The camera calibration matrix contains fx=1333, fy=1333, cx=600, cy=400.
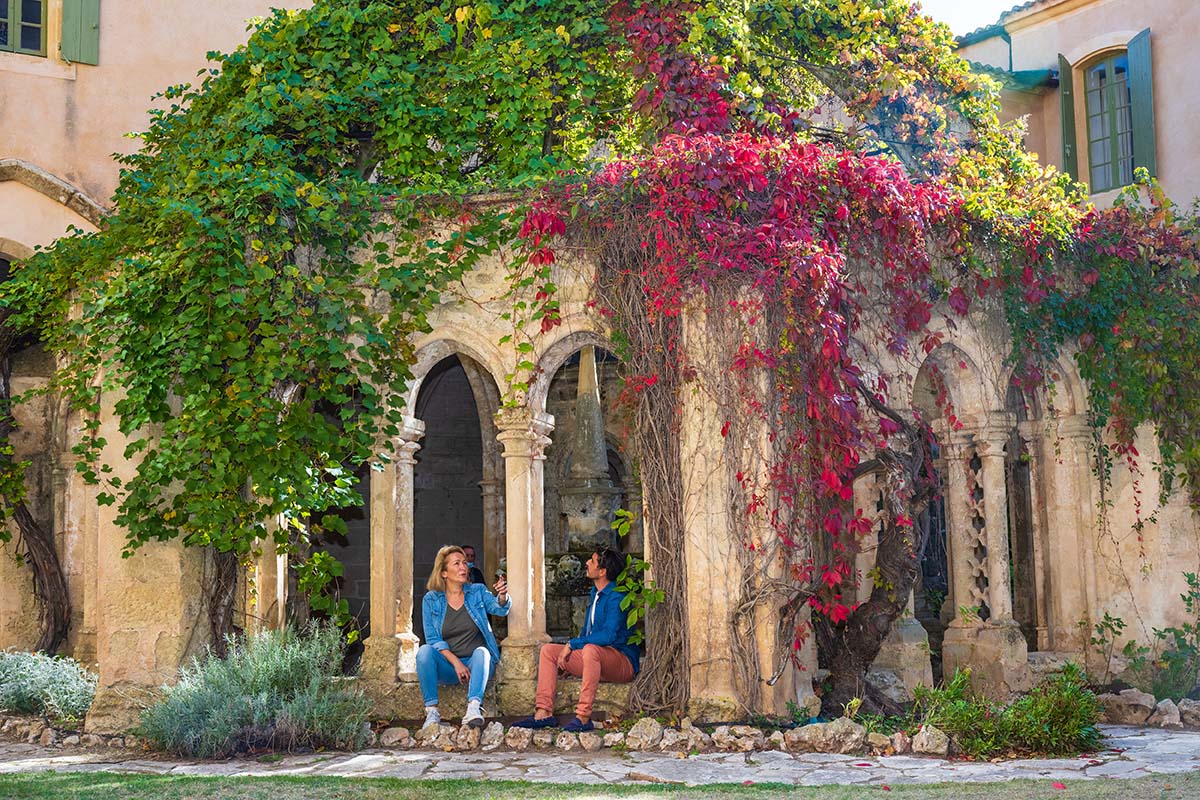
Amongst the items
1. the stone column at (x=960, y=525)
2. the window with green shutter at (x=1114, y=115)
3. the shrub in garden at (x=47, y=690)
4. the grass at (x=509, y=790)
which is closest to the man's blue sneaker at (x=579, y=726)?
the grass at (x=509, y=790)

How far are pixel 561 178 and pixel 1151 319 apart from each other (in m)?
4.18

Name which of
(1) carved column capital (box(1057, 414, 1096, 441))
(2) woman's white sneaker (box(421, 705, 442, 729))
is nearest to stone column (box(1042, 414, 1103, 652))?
(1) carved column capital (box(1057, 414, 1096, 441))

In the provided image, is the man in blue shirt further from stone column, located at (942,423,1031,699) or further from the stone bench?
stone column, located at (942,423,1031,699)

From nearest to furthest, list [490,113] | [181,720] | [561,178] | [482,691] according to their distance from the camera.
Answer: [181,720]
[482,691]
[561,178]
[490,113]

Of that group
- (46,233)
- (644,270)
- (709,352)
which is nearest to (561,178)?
(644,270)

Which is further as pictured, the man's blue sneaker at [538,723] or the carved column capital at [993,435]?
the carved column capital at [993,435]

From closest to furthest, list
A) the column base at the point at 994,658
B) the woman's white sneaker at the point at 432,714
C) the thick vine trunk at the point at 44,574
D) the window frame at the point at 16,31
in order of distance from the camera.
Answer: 1. the woman's white sneaker at the point at 432,714
2. the column base at the point at 994,658
3. the thick vine trunk at the point at 44,574
4. the window frame at the point at 16,31

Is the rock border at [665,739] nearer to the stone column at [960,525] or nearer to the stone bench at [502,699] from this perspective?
the stone bench at [502,699]

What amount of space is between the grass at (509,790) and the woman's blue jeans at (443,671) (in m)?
1.52

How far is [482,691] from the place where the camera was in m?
7.39

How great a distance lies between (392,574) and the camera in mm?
8141

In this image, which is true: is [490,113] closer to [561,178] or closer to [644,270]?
[561,178]

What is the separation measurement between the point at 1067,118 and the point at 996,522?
23.1 feet

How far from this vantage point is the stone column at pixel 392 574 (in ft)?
26.3
